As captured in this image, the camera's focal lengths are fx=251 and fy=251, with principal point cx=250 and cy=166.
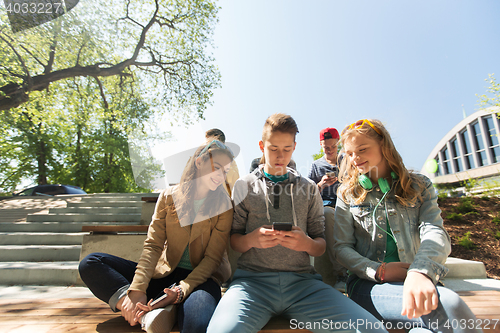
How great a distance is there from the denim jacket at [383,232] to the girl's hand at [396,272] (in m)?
0.06

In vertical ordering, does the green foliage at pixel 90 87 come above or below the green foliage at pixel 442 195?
above

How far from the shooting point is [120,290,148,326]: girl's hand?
1507 mm

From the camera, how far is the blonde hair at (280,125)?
1.79 meters

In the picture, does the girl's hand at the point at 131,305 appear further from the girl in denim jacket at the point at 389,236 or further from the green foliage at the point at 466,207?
the green foliage at the point at 466,207

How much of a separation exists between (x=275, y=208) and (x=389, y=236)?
0.76 metres

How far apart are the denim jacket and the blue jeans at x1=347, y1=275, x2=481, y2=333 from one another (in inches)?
3.5

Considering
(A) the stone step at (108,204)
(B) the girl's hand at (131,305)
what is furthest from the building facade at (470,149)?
(B) the girl's hand at (131,305)

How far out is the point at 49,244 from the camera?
432 centimetres

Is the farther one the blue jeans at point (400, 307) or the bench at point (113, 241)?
the bench at point (113, 241)

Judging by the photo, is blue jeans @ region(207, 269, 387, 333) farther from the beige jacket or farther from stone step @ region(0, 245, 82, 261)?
stone step @ region(0, 245, 82, 261)

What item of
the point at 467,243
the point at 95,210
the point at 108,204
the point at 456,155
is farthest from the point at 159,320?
the point at 456,155

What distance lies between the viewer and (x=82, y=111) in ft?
44.5

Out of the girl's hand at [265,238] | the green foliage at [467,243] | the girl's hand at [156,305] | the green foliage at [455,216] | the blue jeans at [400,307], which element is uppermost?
the girl's hand at [265,238]

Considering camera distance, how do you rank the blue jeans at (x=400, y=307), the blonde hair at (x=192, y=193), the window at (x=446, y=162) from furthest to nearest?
the window at (x=446, y=162) → the blonde hair at (x=192, y=193) → the blue jeans at (x=400, y=307)
